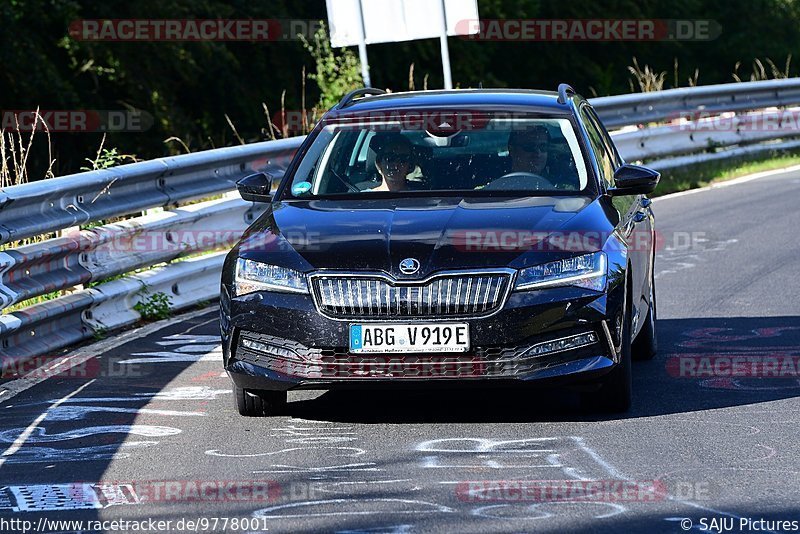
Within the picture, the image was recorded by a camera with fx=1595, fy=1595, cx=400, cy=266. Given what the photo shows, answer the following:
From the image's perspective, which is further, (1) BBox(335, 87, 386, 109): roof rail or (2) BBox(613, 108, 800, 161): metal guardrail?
(2) BBox(613, 108, 800, 161): metal guardrail

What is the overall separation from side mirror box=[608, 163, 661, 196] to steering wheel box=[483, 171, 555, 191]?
13.3 inches

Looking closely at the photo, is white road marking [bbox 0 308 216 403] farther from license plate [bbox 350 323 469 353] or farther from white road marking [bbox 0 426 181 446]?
license plate [bbox 350 323 469 353]

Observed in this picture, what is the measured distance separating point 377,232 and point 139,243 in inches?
156

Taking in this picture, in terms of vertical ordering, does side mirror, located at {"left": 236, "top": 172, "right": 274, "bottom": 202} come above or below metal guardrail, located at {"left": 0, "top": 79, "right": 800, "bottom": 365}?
above

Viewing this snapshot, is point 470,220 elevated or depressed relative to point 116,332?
elevated

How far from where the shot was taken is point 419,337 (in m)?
7.08

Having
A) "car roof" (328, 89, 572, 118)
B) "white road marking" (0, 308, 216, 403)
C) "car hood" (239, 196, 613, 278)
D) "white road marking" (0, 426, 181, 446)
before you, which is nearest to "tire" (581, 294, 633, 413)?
"car hood" (239, 196, 613, 278)

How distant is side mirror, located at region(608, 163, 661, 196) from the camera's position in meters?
8.20

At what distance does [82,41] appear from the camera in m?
27.5

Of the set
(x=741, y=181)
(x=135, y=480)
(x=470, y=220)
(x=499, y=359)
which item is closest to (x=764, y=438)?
(x=499, y=359)

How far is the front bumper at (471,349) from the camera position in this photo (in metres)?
7.12

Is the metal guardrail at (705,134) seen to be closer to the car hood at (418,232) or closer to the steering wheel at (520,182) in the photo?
the steering wheel at (520,182)

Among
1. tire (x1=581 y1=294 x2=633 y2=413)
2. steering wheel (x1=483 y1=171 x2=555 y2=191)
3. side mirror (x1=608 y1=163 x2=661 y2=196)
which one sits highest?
steering wheel (x1=483 y1=171 x2=555 y2=191)

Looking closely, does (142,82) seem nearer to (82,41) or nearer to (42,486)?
(82,41)
